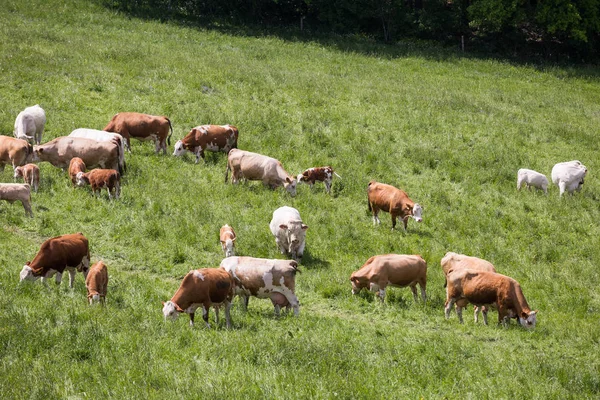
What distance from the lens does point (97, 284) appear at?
14.0 meters

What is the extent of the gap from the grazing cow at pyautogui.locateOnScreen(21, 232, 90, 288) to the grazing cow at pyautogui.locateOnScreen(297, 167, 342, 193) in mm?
9271

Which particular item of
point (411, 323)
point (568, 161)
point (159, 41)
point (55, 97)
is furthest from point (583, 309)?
point (159, 41)

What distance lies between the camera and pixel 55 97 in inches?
1110

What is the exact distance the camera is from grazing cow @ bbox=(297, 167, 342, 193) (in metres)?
23.1

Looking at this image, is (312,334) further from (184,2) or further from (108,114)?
(184,2)

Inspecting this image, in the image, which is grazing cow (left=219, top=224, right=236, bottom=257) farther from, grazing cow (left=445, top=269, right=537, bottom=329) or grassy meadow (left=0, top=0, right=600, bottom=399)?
grazing cow (left=445, top=269, right=537, bottom=329)

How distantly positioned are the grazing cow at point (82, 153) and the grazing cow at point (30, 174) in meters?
1.48

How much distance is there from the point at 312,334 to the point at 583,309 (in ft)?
22.6

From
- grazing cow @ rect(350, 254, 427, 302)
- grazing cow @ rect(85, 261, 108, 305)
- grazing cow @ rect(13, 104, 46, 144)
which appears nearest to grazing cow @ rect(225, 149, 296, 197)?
grazing cow @ rect(350, 254, 427, 302)

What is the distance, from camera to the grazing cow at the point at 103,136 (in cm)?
2262

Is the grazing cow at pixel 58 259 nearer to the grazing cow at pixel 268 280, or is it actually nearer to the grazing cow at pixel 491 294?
the grazing cow at pixel 268 280

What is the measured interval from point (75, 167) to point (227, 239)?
6.43m

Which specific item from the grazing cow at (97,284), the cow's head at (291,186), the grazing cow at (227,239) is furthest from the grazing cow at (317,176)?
the grazing cow at (97,284)

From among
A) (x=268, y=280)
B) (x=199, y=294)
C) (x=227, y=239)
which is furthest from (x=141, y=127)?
(x=199, y=294)
